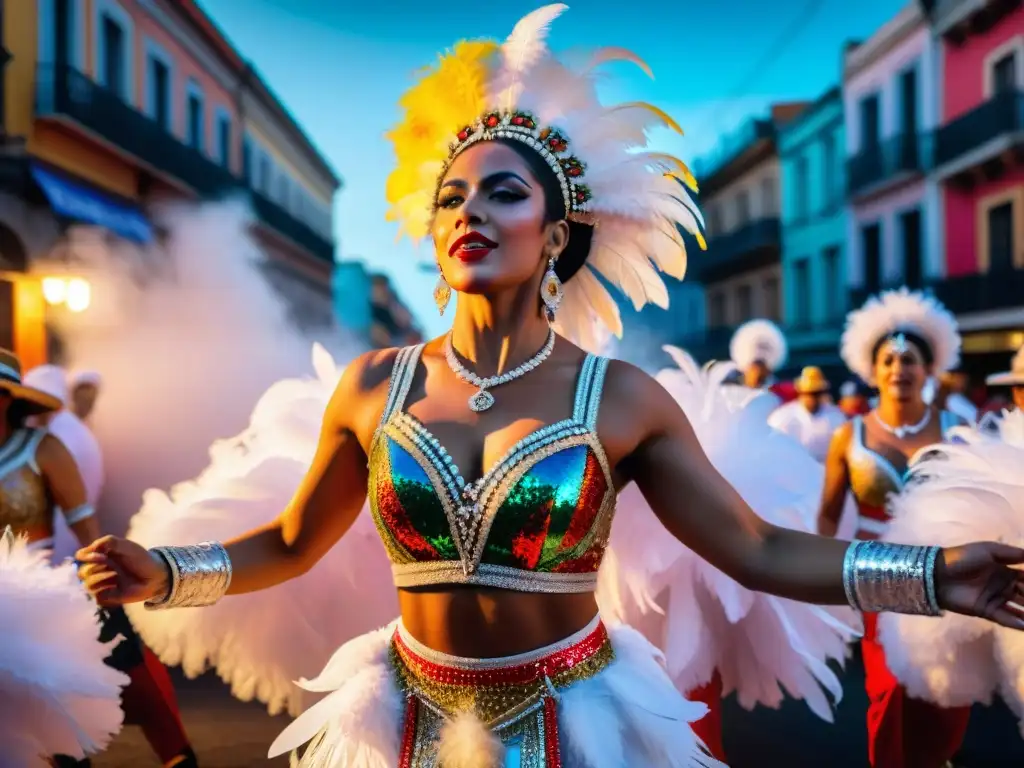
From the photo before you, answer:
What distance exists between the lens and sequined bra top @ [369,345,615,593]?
6.19ft

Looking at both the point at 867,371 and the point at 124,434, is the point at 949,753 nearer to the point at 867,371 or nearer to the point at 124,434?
the point at 867,371

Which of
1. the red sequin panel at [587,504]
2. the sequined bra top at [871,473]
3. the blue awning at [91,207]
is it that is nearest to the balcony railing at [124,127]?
the blue awning at [91,207]

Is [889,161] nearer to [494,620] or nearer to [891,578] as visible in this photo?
[891,578]

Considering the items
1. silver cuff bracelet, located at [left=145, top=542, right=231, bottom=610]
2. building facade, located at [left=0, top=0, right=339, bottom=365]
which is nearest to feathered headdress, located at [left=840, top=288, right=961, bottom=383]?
silver cuff bracelet, located at [left=145, top=542, right=231, bottom=610]

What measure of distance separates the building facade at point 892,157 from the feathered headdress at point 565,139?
50.9ft

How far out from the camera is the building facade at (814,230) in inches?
792

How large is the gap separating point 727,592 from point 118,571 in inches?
72.3

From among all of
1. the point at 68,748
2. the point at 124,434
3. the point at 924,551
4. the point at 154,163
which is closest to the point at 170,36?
the point at 154,163

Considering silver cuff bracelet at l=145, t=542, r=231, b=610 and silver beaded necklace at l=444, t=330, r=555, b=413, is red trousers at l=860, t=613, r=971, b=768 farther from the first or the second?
silver cuff bracelet at l=145, t=542, r=231, b=610

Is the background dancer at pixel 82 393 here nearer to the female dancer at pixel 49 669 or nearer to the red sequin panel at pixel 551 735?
the female dancer at pixel 49 669

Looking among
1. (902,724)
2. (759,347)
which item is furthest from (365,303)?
(902,724)

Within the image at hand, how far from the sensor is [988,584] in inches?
68.7

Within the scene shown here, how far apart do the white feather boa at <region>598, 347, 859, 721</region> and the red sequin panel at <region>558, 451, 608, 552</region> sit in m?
1.08

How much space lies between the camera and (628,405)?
1992 mm
